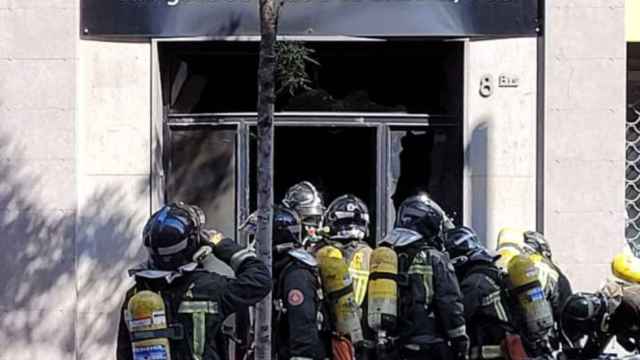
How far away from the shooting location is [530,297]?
6.70 m

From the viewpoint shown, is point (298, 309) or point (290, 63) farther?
point (290, 63)

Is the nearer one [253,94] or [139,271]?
[139,271]

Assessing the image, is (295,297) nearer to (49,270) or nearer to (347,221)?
(347,221)

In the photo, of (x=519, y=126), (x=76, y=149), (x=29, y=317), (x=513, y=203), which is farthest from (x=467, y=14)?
(x=29, y=317)

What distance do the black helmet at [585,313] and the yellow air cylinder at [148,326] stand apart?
261 centimetres

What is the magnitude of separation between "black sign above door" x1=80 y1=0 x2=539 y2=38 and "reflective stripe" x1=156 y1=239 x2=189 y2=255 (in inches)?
146

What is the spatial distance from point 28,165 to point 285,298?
3343mm

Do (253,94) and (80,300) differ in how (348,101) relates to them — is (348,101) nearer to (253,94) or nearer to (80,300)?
(253,94)

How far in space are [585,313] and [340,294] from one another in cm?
147

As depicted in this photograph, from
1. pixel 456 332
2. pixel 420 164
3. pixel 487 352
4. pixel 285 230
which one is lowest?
pixel 487 352

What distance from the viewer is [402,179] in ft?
31.3

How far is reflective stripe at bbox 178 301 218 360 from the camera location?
223 inches

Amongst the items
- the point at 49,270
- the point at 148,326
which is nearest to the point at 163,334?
the point at 148,326

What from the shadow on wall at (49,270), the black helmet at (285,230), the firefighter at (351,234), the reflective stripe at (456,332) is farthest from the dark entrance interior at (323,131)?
the reflective stripe at (456,332)
